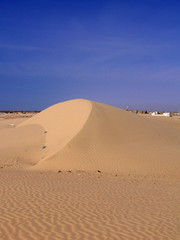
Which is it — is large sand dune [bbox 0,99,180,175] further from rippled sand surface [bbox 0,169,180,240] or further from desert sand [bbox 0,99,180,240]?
rippled sand surface [bbox 0,169,180,240]

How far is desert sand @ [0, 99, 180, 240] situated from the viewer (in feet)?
20.0

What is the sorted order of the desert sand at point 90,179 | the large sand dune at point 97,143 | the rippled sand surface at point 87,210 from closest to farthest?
1. the rippled sand surface at point 87,210
2. the desert sand at point 90,179
3. the large sand dune at point 97,143

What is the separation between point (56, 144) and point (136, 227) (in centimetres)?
1524

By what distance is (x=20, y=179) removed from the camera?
38.5ft

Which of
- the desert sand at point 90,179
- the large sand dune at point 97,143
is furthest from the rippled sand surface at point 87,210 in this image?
the large sand dune at point 97,143

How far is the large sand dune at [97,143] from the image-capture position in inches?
650

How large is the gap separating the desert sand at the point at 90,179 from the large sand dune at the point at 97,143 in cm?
7

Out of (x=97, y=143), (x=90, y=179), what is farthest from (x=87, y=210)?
(x=97, y=143)

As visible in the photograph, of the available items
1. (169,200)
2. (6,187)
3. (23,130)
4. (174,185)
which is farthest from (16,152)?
(169,200)

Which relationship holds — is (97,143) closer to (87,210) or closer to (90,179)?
(90,179)

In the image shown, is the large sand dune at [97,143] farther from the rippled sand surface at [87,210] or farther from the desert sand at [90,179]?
the rippled sand surface at [87,210]

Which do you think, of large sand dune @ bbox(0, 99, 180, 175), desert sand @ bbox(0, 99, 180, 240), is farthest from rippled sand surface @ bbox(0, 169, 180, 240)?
large sand dune @ bbox(0, 99, 180, 175)

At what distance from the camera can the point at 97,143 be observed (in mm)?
19891

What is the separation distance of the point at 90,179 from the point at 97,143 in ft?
24.8
